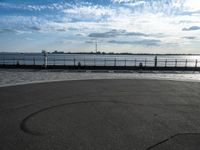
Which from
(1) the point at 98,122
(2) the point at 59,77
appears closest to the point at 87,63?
(2) the point at 59,77

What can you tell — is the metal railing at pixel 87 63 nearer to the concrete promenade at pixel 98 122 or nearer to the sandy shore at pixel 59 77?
the sandy shore at pixel 59 77

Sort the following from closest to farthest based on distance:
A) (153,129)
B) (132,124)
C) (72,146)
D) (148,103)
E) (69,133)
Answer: (72,146) → (69,133) → (153,129) → (132,124) → (148,103)

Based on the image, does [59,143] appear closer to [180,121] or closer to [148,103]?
[180,121]

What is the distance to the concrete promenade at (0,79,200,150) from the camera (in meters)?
4.32

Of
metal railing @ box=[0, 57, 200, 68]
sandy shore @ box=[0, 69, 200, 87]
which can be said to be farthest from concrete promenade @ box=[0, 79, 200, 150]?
metal railing @ box=[0, 57, 200, 68]

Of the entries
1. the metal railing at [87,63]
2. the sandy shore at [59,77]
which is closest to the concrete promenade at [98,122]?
the sandy shore at [59,77]

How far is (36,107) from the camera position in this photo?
7141 millimetres

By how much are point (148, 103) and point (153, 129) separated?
2.86 metres

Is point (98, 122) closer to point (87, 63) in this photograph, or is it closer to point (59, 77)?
point (59, 77)

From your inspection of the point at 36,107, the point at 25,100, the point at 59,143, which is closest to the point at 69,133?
the point at 59,143

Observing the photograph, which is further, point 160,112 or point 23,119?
point 160,112

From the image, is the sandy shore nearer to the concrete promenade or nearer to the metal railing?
the concrete promenade

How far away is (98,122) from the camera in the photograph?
221 inches

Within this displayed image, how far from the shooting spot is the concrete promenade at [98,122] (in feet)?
14.2
